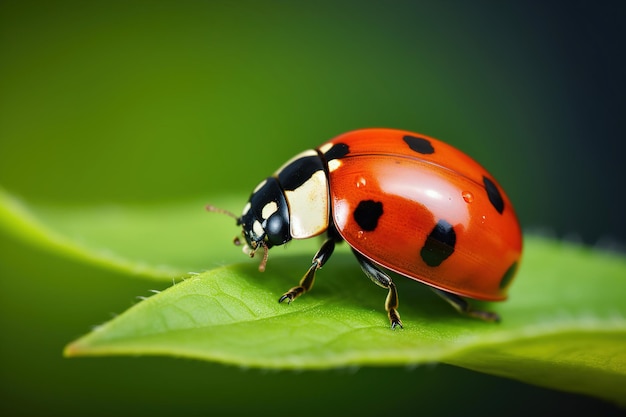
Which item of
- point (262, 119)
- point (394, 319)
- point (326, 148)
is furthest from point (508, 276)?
point (262, 119)

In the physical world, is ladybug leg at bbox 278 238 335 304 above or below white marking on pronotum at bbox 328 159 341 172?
below

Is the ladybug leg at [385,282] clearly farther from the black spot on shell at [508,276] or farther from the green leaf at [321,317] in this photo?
the black spot on shell at [508,276]

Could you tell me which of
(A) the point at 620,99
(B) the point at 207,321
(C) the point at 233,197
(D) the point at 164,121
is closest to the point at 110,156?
(D) the point at 164,121

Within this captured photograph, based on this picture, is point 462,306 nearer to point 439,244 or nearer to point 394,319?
point 439,244

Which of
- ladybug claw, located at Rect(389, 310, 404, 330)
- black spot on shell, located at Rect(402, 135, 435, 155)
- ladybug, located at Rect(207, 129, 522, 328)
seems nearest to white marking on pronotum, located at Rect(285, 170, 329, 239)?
ladybug, located at Rect(207, 129, 522, 328)

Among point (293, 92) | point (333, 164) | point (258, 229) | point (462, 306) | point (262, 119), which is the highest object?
point (293, 92)

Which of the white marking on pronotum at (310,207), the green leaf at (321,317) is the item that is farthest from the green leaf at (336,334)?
the white marking on pronotum at (310,207)

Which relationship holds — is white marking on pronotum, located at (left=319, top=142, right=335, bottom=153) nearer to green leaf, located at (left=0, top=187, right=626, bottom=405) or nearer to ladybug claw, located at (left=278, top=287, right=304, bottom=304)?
green leaf, located at (left=0, top=187, right=626, bottom=405)
